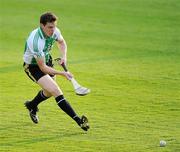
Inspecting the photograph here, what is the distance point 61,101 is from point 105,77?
5.35 metres

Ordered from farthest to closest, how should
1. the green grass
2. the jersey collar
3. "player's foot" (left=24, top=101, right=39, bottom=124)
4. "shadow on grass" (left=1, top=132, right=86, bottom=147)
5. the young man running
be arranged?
"player's foot" (left=24, top=101, right=39, bottom=124)
the jersey collar
the young man running
the green grass
"shadow on grass" (left=1, top=132, right=86, bottom=147)

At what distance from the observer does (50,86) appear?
1154 cm

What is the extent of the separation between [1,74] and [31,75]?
5007mm

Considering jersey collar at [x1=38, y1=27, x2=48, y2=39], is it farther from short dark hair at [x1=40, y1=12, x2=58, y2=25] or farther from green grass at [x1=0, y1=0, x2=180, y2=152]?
green grass at [x1=0, y1=0, x2=180, y2=152]

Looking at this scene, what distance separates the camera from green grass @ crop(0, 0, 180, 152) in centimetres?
1129

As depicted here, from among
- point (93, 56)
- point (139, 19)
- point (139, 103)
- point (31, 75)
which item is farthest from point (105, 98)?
point (139, 19)

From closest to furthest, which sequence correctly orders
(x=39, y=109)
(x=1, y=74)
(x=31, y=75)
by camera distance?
(x=31, y=75) < (x=39, y=109) < (x=1, y=74)

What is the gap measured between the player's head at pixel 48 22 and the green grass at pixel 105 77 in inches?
72.7

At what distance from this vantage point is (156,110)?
44.4 feet

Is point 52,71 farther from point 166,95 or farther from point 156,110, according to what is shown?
point 166,95

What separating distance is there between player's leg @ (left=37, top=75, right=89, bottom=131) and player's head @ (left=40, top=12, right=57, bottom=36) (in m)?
0.87

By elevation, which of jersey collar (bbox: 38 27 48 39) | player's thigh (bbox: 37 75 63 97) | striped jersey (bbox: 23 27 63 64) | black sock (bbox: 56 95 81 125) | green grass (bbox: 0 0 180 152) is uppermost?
jersey collar (bbox: 38 27 48 39)

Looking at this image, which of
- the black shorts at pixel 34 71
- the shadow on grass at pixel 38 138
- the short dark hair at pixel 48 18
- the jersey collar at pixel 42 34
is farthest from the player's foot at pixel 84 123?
the short dark hair at pixel 48 18

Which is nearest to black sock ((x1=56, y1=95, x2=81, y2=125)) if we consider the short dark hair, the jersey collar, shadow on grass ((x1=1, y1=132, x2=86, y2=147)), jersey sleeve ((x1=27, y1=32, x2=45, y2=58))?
shadow on grass ((x1=1, y1=132, x2=86, y2=147))
